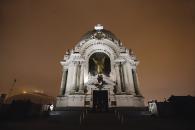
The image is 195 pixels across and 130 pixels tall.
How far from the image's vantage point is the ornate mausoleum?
31.7 meters

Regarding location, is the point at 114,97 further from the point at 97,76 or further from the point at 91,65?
the point at 91,65

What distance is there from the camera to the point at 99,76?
106 ft

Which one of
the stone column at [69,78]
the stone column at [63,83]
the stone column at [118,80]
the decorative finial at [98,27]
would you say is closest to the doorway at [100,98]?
the stone column at [118,80]

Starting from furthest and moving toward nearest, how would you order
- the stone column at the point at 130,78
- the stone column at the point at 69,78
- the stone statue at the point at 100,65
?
the stone statue at the point at 100,65 < the stone column at the point at 130,78 < the stone column at the point at 69,78

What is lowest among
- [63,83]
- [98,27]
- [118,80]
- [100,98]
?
[100,98]

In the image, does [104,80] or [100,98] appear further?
[104,80]

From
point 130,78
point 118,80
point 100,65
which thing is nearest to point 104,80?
point 118,80

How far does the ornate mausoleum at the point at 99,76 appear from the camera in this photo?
3170 centimetres

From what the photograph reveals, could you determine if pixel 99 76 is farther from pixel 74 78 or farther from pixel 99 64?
pixel 74 78

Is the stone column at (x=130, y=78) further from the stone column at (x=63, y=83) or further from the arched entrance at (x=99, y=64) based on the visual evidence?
the stone column at (x=63, y=83)

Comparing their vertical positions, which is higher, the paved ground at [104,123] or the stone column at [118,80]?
the stone column at [118,80]

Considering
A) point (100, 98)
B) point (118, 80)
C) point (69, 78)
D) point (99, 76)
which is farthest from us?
point (69, 78)

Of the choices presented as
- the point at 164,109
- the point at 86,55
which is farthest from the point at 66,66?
the point at 164,109

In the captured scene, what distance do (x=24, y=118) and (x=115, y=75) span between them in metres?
20.0
